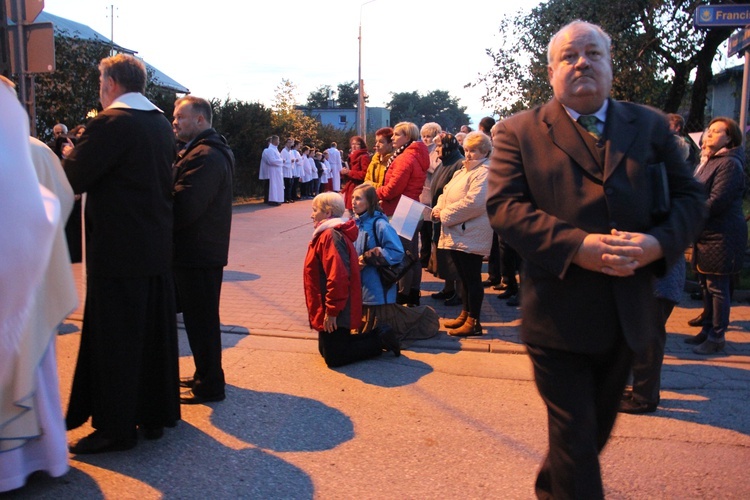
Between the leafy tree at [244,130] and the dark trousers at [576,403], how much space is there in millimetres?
18318

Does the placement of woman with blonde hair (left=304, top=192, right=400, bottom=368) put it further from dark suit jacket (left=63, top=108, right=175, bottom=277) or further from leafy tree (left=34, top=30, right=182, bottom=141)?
leafy tree (left=34, top=30, right=182, bottom=141)

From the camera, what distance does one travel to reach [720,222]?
5.77 meters

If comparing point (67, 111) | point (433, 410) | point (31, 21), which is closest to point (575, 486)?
point (433, 410)

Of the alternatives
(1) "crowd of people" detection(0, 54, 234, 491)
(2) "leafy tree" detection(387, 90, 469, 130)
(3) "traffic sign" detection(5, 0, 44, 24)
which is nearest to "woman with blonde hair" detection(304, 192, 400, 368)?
(1) "crowd of people" detection(0, 54, 234, 491)

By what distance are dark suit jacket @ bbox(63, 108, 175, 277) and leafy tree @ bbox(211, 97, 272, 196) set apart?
16.7 metres

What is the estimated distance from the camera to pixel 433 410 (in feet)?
15.1

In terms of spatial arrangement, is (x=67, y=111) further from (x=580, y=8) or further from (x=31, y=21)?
(x=580, y=8)

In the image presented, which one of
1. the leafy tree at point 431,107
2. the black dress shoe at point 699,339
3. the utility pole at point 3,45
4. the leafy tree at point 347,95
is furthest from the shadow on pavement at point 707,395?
the leafy tree at point 431,107

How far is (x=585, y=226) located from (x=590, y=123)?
1.34 ft

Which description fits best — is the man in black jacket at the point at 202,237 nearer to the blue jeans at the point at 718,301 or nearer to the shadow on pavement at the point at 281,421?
the shadow on pavement at the point at 281,421

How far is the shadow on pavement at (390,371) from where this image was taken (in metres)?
5.18

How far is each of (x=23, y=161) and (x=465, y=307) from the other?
14.2 ft

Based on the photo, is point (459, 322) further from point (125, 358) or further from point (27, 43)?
point (27, 43)

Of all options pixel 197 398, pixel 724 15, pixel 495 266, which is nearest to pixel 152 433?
pixel 197 398
